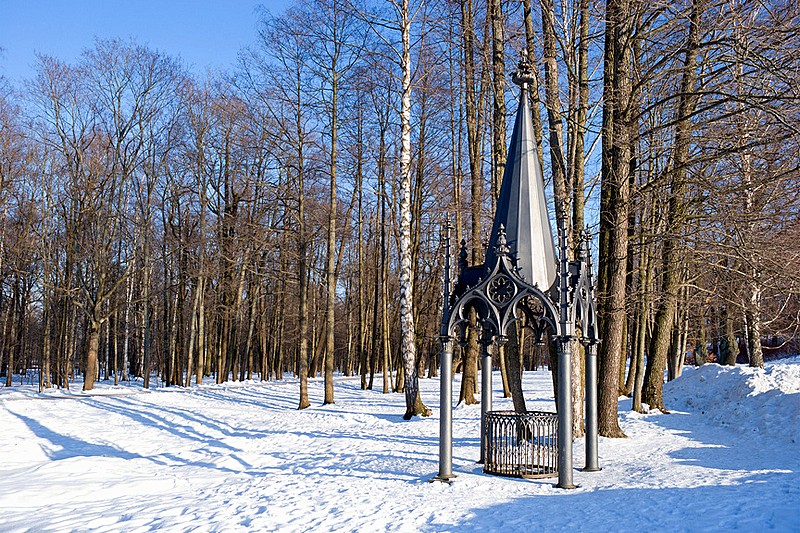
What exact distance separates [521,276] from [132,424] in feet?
44.4

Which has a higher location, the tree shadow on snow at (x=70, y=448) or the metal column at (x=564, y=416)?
the metal column at (x=564, y=416)

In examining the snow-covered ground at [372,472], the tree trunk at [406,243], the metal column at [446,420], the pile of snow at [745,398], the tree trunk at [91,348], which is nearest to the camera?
the snow-covered ground at [372,472]

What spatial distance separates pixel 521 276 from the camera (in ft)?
31.7

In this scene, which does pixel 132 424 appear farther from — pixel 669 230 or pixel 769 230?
pixel 769 230

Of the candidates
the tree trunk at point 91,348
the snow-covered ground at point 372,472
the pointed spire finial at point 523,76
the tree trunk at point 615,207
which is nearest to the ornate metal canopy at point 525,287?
the pointed spire finial at point 523,76

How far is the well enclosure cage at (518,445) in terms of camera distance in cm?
981

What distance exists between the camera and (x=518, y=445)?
994cm

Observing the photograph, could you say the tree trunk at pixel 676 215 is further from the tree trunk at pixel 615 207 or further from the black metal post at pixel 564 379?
the black metal post at pixel 564 379

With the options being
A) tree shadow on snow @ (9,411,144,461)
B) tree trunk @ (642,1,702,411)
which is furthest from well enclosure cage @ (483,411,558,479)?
tree shadow on snow @ (9,411,144,461)

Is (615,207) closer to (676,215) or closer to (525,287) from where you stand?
(676,215)

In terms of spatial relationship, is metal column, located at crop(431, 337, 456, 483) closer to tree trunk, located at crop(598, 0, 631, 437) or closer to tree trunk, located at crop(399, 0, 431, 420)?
Answer: tree trunk, located at crop(598, 0, 631, 437)

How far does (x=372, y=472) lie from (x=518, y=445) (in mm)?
2433

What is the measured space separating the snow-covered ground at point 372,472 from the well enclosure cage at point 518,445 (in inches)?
13.5

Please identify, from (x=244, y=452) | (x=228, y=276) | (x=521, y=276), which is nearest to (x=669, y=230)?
(x=521, y=276)
